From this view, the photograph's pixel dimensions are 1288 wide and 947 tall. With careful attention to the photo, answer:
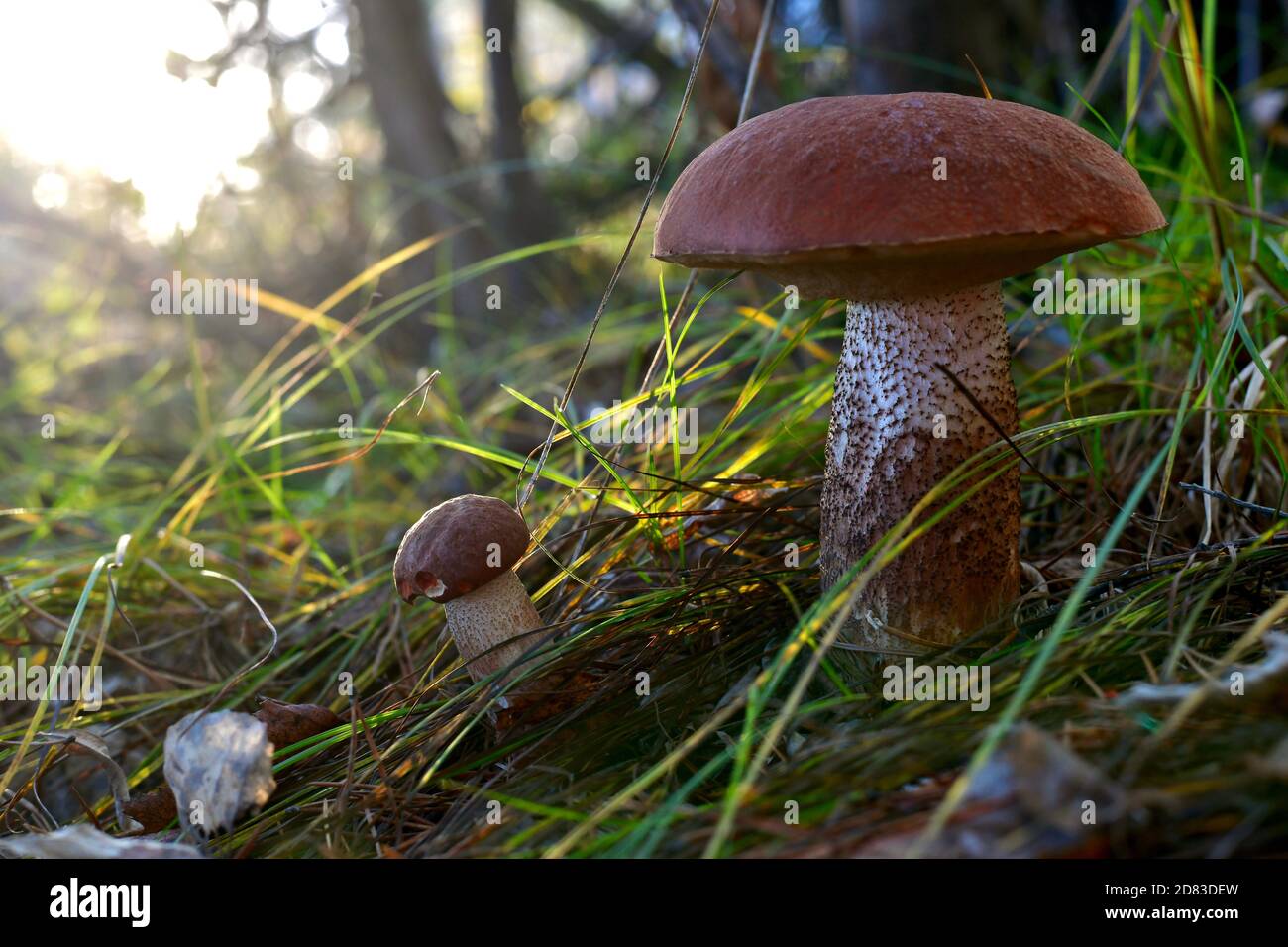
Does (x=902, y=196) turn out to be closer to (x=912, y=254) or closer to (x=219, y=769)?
(x=912, y=254)

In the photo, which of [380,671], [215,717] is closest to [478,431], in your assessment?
[380,671]

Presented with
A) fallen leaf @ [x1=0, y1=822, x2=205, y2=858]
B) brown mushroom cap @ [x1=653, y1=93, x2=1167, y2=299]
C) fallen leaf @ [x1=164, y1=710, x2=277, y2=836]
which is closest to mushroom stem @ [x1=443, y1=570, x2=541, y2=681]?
fallen leaf @ [x1=164, y1=710, x2=277, y2=836]

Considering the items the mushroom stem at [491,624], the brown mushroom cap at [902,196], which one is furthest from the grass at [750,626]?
the brown mushroom cap at [902,196]

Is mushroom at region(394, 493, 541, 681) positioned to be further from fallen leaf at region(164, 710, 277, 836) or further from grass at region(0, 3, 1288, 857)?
fallen leaf at region(164, 710, 277, 836)

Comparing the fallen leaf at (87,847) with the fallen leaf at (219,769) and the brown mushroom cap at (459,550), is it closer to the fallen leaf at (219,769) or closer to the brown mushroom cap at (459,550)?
the fallen leaf at (219,769)

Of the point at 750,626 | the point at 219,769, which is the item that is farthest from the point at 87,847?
the point at 750,626

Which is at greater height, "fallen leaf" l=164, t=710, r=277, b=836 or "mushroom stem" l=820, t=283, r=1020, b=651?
"mushroom stem" l=820, t=283, r=1020, b=651

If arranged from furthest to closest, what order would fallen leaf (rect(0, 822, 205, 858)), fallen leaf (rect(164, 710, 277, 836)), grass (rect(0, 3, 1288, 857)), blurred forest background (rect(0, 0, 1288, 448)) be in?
blurred forest background (rect(0, 0, 1288, 448)) → fallen leaf (rect(164, 710, 277, 836)) → fallen leaf (rect(0, 822, 205, 858)) → grass (rect(0, 3, 1288, 857))
